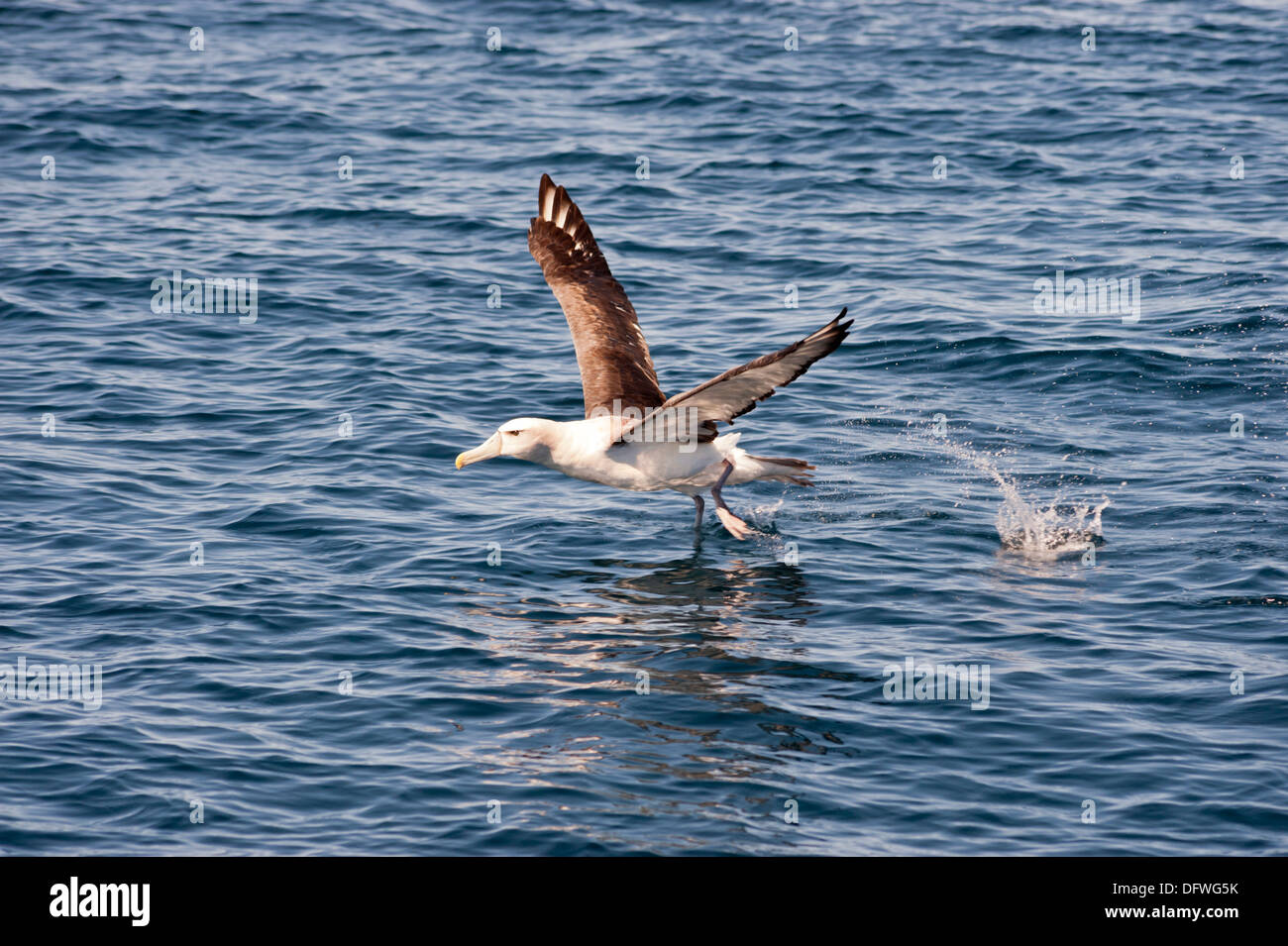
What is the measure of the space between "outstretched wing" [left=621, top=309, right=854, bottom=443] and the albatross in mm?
11

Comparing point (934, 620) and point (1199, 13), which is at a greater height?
point (1199, 13)

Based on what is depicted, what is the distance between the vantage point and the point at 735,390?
12055 millimetres

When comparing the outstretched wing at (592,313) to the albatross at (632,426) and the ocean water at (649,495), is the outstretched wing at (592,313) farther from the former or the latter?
the ocean water at (649,495)

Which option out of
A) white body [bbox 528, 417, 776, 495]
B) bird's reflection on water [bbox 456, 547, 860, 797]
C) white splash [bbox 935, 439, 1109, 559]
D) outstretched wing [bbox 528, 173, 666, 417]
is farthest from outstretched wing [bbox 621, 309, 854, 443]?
white splash [bbox 935, 439, 1109, 559]

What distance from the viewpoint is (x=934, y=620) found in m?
12.2

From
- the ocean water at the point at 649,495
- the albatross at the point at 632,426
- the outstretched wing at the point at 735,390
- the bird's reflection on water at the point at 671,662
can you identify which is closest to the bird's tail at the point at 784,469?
the albatross at the point at 632,426

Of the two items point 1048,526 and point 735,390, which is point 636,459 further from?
point 1048,526

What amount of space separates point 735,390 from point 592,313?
3.69 meters

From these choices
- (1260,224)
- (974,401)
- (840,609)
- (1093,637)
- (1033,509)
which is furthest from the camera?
(1260,224)

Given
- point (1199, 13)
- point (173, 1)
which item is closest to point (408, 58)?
point (173, 1)

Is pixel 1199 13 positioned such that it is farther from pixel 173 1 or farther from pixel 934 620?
pixel 934 620

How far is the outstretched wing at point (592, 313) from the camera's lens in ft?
47.5

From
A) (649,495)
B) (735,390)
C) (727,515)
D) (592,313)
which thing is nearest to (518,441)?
(727,515)

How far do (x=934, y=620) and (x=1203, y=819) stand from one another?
11.0 ft
